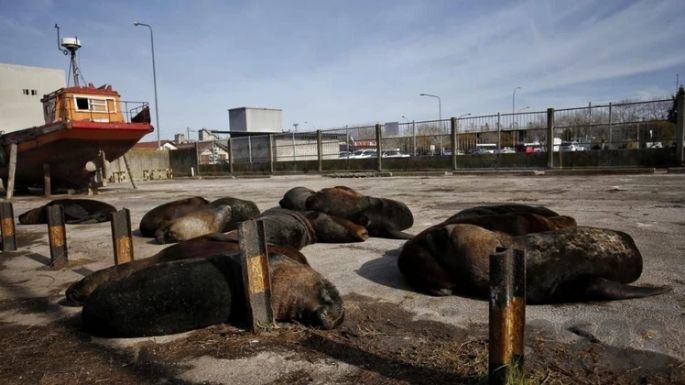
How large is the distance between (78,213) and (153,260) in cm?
576

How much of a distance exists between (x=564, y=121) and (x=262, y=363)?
19.9m

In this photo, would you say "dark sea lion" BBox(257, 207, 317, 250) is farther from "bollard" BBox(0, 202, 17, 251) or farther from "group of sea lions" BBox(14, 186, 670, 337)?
"bollard" BBox(0, 202, 17, 251)

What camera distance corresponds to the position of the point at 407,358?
2.81 meters

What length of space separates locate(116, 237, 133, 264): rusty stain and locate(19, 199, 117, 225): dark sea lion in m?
4.34

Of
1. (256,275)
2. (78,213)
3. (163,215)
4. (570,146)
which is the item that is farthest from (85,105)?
(570,146)

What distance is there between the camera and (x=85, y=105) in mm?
17484

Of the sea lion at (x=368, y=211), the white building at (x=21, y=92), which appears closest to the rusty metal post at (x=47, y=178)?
the sea lion at (x=368, y=211)

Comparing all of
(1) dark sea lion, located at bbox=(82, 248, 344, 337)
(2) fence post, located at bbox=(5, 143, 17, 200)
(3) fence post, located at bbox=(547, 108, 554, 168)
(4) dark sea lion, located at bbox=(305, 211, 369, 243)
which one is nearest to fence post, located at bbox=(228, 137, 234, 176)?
(2) fence post, located at bbox=(5, 143, 17, 200)

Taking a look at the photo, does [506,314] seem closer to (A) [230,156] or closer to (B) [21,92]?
(A) [230,156]

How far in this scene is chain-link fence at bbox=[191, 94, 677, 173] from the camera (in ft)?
59.0

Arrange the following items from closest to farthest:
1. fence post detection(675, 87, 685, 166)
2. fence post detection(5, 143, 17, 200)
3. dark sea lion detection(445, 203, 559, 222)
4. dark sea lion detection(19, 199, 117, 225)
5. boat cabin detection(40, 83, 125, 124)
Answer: dark sea lion detection(445, 203, 559, 222), dark sea lion detection(19, 199, 117, 225), fence post detection(5, 143, 17, 200), fence post detection(675, 87, 685, 166), boat cabin detection(40, 83, 125, 124)

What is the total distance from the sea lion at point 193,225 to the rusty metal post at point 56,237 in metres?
1.26

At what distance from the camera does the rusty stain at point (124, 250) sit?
15.8ft

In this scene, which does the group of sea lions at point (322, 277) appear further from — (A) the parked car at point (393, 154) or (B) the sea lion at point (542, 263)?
(A) the parked car at point (393, 154)
